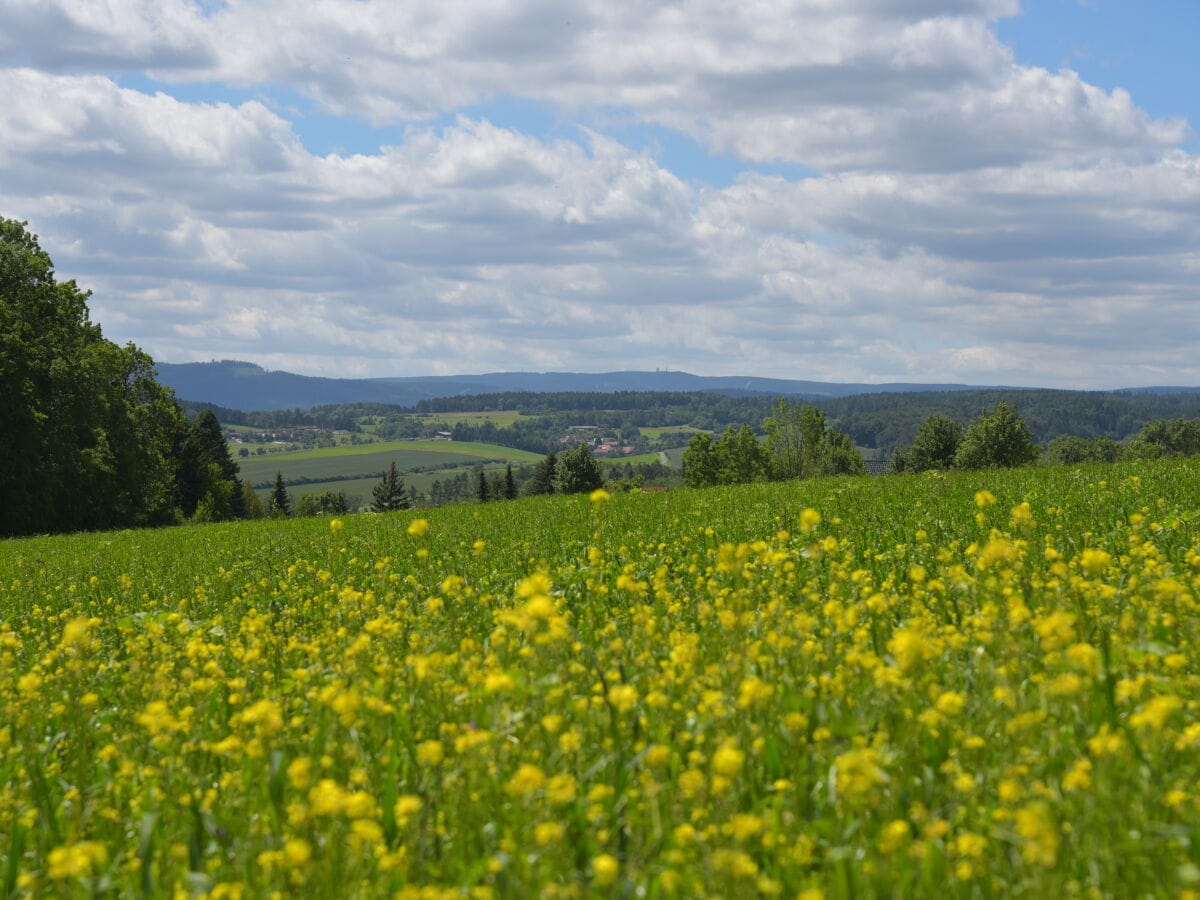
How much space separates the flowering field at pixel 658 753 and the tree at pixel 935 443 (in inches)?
4087

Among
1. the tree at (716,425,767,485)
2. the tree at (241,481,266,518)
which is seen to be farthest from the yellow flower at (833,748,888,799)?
the tree at (241,481,266,518)

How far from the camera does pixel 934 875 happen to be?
2879 millimetres

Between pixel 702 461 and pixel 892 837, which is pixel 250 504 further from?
pixel 892 837

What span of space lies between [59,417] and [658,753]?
45.5m

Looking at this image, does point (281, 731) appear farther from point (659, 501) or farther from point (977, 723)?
point (659, 501)

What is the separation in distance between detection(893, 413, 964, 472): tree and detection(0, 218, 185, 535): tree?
8113cm

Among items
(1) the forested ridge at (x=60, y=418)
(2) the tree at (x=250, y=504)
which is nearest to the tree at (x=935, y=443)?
A: (2) the tree at (x=250, y=504)

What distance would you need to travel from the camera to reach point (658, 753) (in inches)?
137

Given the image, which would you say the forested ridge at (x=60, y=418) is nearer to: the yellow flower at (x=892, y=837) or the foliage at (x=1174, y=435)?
the yellow flower at (x=892, y=837)

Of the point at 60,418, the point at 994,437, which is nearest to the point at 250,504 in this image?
the point at 60,418

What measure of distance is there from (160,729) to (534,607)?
1779 millimetres

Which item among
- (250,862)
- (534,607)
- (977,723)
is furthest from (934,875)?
(250,862)

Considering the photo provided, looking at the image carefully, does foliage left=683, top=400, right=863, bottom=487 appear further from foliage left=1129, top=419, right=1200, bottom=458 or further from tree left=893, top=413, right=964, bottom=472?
foliage left=1129, top=419, right=1200, bottom=458

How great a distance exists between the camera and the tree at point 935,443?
10606 centimetres
